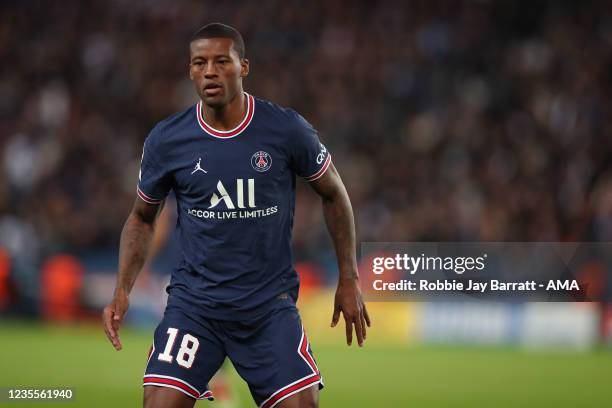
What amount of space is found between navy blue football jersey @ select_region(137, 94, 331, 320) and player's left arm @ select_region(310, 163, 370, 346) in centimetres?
9

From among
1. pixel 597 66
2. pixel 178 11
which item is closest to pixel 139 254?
pixel 597 66

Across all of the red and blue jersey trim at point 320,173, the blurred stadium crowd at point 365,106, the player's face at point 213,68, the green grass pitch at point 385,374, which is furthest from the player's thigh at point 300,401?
the blurred stadium crowd at point 365,106

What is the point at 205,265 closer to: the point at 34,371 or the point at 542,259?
the point at 542,259

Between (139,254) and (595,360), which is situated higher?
(595,360)

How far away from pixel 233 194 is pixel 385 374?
6223 mm

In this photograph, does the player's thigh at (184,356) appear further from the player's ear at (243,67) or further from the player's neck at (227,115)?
the player's ear at (243,67)

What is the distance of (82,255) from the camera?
14.5 meters

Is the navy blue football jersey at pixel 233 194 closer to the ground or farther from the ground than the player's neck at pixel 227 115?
closer to the ground

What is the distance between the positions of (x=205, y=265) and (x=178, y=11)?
14900 mm

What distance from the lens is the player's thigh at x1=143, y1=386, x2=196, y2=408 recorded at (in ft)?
15.5

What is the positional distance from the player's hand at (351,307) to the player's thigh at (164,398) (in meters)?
0.76

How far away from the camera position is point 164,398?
472 centimetres

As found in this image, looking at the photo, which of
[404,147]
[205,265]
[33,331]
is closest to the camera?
[205,265]

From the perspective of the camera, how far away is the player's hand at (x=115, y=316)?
4879 millimetres
